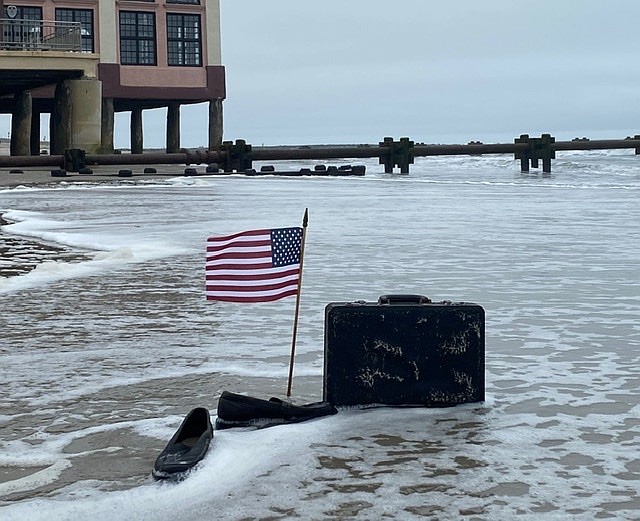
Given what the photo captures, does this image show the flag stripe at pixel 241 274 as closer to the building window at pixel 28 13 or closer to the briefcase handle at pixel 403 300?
the briefcase handle at pixel 403 300

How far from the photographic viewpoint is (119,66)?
52.0 meters

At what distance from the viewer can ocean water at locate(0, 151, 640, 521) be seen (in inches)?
159

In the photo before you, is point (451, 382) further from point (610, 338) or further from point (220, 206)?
point (220, 206)

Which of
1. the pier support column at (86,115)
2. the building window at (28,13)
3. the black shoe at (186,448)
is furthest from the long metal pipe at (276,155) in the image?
the black shoe at (186,448)

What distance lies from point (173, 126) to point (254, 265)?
182 ft

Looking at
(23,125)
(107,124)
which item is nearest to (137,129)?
(107,124)

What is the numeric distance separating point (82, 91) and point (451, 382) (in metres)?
40.2

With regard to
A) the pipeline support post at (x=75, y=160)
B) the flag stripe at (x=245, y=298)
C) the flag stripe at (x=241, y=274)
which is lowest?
the flag stripe at (x=245, y=298)

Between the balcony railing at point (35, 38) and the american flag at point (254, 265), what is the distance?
37209 millimetres

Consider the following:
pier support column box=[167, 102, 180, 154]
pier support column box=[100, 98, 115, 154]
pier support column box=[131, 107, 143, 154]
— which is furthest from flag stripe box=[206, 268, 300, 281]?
pier support column box=[131, 107, 143, 154]

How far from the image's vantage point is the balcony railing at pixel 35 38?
41250 millimetres

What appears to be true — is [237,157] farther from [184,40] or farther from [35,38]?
[184,40]

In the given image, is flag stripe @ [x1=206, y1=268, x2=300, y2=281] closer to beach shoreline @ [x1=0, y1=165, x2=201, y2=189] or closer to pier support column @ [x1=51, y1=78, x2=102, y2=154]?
beach shoreline @ [x1=0, y1=165, x2=201, y2=189]

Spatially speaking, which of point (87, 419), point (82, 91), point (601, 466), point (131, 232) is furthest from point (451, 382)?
point (82, 91)
